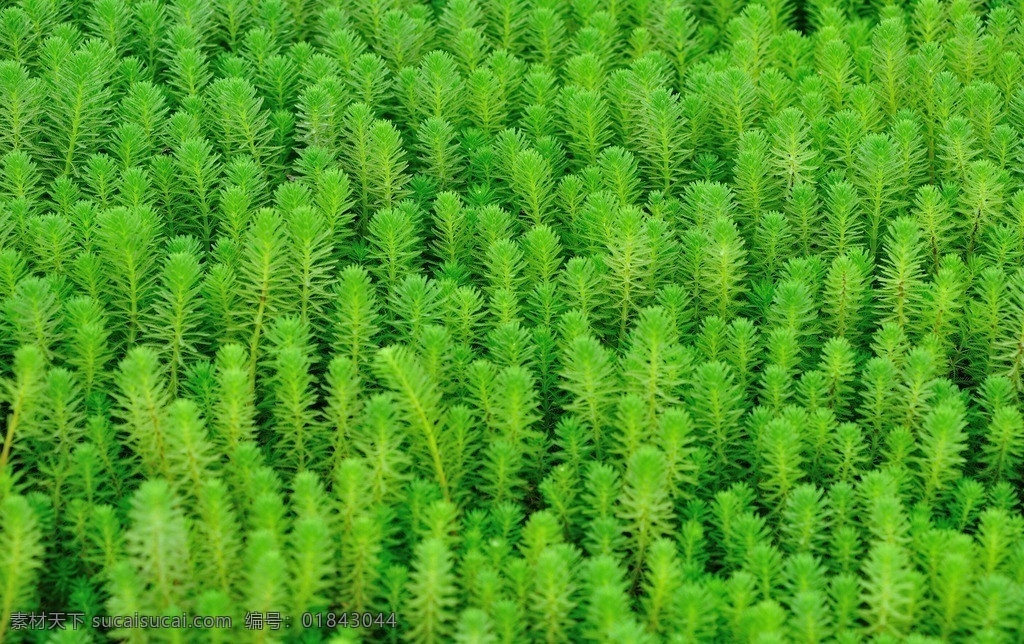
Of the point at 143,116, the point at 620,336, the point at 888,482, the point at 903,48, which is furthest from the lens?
the point at 903,48

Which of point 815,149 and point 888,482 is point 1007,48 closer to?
point 815,149

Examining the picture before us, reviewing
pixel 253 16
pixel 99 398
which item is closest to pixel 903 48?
pixel 253 16

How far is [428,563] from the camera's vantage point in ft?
5.12

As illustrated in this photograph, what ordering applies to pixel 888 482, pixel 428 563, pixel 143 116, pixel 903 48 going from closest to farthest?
pixel 428 563 → pixel 888 482 → pixel 143 116 → pixel 903 48

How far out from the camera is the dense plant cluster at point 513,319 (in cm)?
160

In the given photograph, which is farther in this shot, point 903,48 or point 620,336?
point 903,48

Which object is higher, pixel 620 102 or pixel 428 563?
pixel 620 102

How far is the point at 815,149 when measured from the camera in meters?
2.13

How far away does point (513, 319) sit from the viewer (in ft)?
6.18

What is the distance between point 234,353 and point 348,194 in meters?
0.40

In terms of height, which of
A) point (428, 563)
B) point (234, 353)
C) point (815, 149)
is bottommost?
point (428, 563)

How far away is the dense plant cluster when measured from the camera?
1.60m

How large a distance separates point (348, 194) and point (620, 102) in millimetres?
530

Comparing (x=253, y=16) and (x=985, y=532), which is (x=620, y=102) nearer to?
(x=253, y=16)
